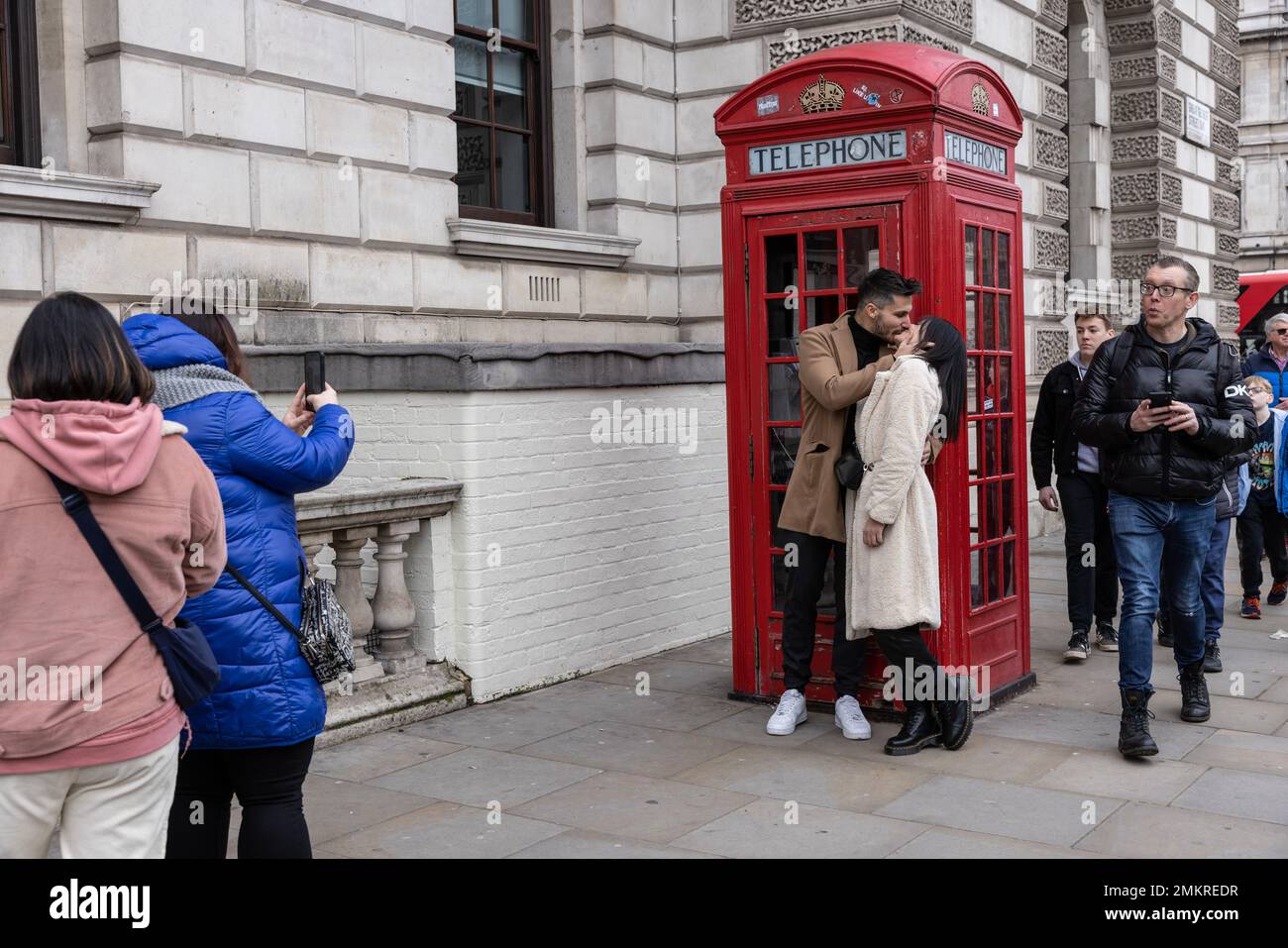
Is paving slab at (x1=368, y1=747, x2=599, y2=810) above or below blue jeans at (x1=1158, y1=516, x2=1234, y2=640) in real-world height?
below

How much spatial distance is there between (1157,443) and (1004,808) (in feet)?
5.78

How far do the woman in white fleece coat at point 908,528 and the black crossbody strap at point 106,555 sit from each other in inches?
139

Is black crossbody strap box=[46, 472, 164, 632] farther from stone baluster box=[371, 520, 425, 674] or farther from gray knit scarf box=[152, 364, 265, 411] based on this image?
stone baluster box=[371, 520, 425, 674]

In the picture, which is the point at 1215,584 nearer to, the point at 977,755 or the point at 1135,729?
the point at 1135,729

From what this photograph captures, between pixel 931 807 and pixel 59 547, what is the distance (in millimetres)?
3415

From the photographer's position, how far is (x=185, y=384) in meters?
3.63

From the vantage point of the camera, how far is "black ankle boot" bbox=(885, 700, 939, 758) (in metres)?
5.98

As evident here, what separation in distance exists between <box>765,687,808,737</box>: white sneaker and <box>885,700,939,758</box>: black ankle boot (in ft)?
1.61

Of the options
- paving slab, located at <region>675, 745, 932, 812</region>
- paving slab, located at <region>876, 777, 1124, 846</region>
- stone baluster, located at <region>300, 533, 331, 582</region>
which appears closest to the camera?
paving slab, located at <region>876, 777, 1124, 846</region>

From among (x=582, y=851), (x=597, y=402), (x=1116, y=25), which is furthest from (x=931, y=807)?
(x=1116, y=25)

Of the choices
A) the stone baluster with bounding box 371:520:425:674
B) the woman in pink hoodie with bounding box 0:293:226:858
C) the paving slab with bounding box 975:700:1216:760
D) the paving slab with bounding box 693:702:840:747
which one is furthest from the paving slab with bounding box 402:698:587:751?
the woman in pink hoodie with bounding box 0:293:226:858

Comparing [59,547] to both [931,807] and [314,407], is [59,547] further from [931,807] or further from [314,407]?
[931,807]

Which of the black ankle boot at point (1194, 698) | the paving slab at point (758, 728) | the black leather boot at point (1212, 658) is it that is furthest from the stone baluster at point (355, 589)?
the black leather boot at point (1212, 658)

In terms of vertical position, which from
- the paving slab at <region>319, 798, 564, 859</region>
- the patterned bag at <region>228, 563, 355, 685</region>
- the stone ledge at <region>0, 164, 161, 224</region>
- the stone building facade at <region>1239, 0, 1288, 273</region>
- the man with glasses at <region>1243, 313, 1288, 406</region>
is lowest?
the paving slab at <region>319, 798, 564, 859</region>
